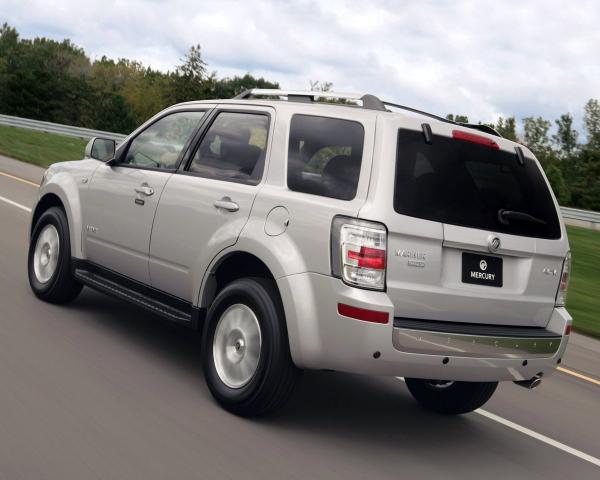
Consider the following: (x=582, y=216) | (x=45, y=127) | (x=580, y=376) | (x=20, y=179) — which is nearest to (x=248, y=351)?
(x=580, y=376)

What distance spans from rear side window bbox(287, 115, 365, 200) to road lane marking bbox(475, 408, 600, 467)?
7.41ft

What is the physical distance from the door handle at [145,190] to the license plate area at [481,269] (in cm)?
238

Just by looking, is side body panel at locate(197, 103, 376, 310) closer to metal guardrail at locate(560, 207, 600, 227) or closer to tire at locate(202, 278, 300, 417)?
tire at locate(202, 278, 300, 417)

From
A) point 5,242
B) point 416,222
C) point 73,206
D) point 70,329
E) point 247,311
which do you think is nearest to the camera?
point 416,222

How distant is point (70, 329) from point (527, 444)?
3.37 meters

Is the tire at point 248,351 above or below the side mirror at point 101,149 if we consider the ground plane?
below

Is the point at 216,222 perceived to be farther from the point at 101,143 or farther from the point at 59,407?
the point at 101,143

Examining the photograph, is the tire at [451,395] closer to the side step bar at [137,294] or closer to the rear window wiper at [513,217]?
the rear window wiper at [513,217]

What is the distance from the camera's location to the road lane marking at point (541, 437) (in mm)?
5523

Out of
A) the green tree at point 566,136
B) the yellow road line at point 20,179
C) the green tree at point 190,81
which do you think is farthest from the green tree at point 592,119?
the yellow road line at point 20,179

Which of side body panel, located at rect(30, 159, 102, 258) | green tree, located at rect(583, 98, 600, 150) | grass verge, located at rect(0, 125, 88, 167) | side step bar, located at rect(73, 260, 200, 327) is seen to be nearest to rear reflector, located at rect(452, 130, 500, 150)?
side step bar, located at rect(73, 260, 200, 327)

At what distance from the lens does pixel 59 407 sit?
4770 millimetres

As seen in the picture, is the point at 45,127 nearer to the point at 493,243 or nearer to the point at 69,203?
the point at 69,203

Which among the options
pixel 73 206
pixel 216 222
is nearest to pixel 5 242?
pixel 73 206
